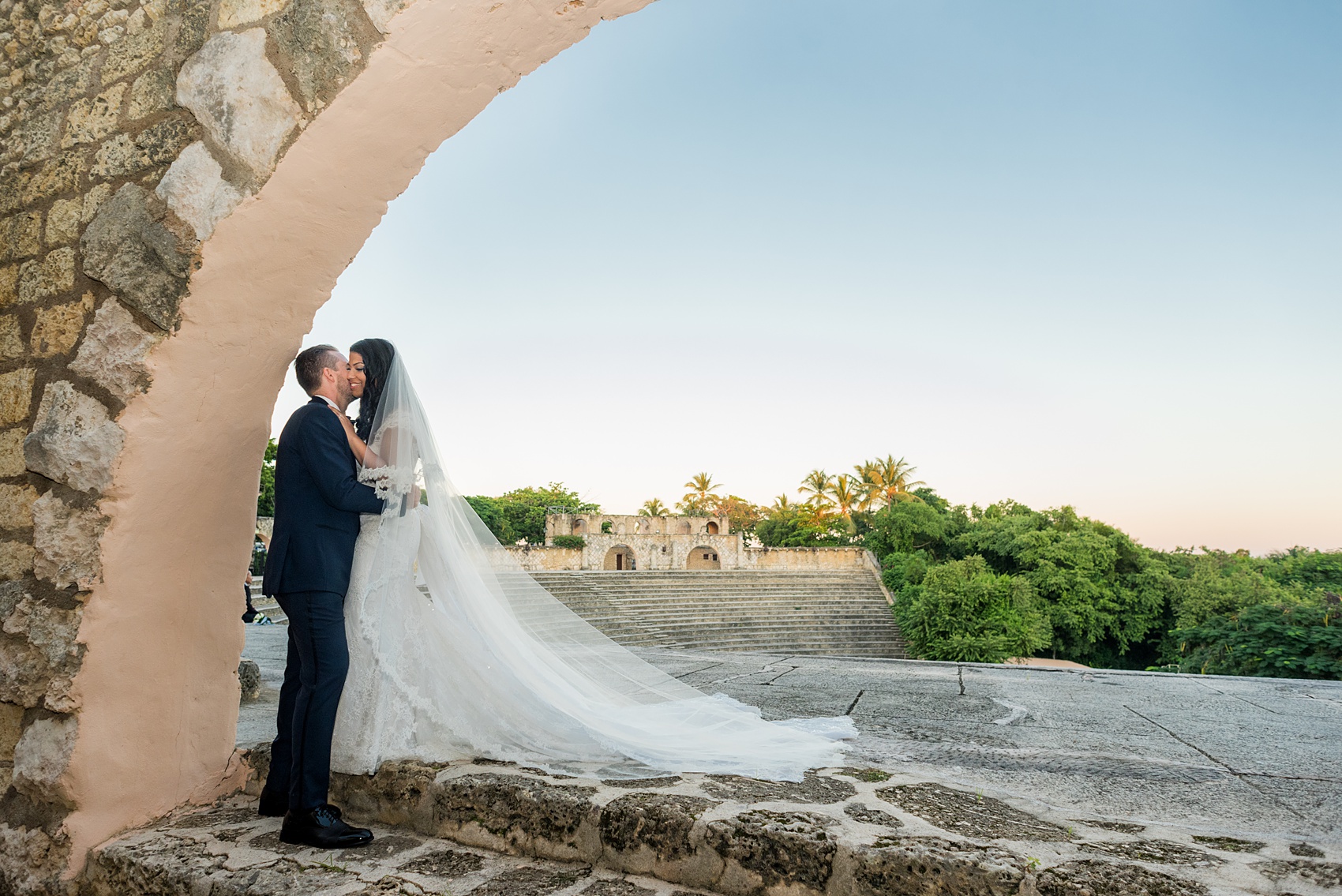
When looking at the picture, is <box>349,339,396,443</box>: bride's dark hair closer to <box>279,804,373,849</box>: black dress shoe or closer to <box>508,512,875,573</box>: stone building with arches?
<box>279,804,373,849</box>: black dress shoe

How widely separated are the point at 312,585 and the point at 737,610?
2084cm

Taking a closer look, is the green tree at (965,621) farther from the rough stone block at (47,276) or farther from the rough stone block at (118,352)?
the rough stone block at (47,276)

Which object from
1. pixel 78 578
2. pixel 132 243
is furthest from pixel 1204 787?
pixel 132 243

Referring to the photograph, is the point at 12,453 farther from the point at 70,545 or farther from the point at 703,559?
the point at 703,559

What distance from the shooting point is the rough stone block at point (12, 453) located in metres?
2.12

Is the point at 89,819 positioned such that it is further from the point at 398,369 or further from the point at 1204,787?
the point at 1204,787

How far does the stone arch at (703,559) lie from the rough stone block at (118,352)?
1240 inches

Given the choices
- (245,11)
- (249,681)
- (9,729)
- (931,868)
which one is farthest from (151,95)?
(249,681)

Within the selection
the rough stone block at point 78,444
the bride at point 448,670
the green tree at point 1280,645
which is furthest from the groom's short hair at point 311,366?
the green tree at point 1280,645

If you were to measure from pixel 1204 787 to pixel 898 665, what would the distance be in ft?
11.1

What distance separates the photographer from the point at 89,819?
6.86 feet

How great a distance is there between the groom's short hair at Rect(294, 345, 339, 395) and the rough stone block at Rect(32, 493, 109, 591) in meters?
0.67

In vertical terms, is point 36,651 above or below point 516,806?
above

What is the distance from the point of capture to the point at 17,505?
2100 mm
